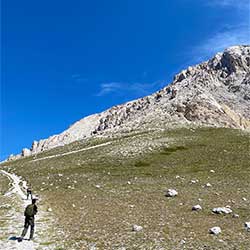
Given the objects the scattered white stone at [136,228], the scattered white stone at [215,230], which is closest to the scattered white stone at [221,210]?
the scattered white stone at [215,230]

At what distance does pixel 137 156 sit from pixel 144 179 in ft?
77.1

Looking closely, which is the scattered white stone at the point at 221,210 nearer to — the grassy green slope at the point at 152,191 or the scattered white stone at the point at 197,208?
the grassy green slope at the point at 152,191

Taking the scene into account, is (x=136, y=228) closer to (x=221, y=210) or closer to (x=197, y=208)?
(x=197, y=208)

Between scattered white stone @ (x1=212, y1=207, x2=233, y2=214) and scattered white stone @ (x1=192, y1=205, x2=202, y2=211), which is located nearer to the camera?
scattered white stone @ (x1=212, y1=207, x2=233, y2=214)

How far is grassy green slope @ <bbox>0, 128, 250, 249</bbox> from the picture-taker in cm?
2581

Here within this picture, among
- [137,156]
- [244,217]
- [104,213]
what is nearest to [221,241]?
[244,217]

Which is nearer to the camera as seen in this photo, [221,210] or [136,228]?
[136,228]

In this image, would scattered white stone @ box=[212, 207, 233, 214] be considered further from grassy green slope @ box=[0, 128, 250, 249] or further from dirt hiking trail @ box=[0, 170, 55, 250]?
dirt hiking trail @ box=[0, 170, 55, 250]

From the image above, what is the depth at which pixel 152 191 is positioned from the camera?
150ft

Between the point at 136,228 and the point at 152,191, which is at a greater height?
the point at 152,191

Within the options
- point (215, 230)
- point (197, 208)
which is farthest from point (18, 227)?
point (197, 208)

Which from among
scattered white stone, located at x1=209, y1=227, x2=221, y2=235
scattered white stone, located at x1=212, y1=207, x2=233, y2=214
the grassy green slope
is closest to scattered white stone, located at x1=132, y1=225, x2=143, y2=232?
the grassy green slope

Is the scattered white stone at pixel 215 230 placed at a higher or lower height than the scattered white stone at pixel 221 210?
lower

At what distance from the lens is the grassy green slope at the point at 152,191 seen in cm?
2581
